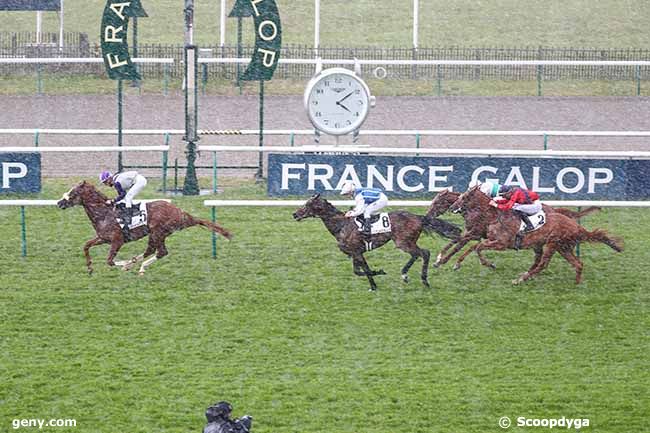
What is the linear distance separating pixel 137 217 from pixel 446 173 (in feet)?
17.6

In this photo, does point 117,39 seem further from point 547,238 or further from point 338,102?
point 547,238

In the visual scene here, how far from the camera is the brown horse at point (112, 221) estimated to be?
45.3ft

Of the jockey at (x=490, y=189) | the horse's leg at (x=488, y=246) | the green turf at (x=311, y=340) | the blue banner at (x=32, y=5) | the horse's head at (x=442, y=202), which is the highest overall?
the blue banner at (x=32, y=5)

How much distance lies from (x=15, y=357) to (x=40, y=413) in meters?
1.40

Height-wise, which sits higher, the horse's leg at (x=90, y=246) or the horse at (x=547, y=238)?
the horse at (x=547, y=238)

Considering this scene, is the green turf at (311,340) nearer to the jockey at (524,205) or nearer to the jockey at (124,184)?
the jockey at (524,205)

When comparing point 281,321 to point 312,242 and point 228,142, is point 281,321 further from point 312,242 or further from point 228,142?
point 228,142

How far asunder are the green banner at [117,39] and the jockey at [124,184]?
4432 millimetres

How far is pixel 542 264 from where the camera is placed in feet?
45.2

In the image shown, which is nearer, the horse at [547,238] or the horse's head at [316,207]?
the horse's head at [316,207]

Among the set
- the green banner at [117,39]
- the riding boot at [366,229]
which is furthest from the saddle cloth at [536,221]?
the green banner at [117,39]

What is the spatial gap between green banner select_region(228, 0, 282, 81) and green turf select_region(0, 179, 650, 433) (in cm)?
A: 365

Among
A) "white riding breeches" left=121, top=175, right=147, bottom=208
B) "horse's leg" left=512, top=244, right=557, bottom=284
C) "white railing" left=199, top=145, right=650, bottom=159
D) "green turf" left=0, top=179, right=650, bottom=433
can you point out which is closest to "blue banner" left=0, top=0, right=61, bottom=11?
"white railing" left=199, top=145, right=650, bottom=159

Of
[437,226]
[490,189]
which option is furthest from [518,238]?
[437,226]
